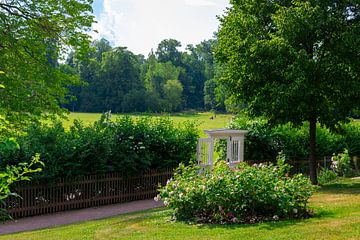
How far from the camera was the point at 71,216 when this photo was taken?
14289 millimetres

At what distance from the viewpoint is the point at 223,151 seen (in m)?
21.5

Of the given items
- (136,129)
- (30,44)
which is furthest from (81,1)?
(136,129)

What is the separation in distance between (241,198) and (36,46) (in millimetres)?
12212

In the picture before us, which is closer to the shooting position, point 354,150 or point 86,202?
point 86,202

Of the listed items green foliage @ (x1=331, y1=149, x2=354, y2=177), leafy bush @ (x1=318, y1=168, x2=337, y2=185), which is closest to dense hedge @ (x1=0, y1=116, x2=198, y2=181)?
leafy bush @ (x1=318, y1=168, x2=337, y2=185)

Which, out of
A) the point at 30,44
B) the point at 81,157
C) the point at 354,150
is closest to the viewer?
the point at 81,157

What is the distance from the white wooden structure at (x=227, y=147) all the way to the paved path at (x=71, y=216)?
3298 millimetres

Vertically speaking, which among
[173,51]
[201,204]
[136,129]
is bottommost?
[201,204]

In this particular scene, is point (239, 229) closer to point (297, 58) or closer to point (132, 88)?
point (297, 58)

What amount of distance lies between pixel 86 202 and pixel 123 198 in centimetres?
156

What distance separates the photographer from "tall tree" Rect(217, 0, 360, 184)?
15.2 m

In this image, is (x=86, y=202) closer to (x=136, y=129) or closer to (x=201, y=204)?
(x=136, y=129)

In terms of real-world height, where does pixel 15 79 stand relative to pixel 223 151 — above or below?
above

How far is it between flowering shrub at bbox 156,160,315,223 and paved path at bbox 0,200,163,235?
457cm
